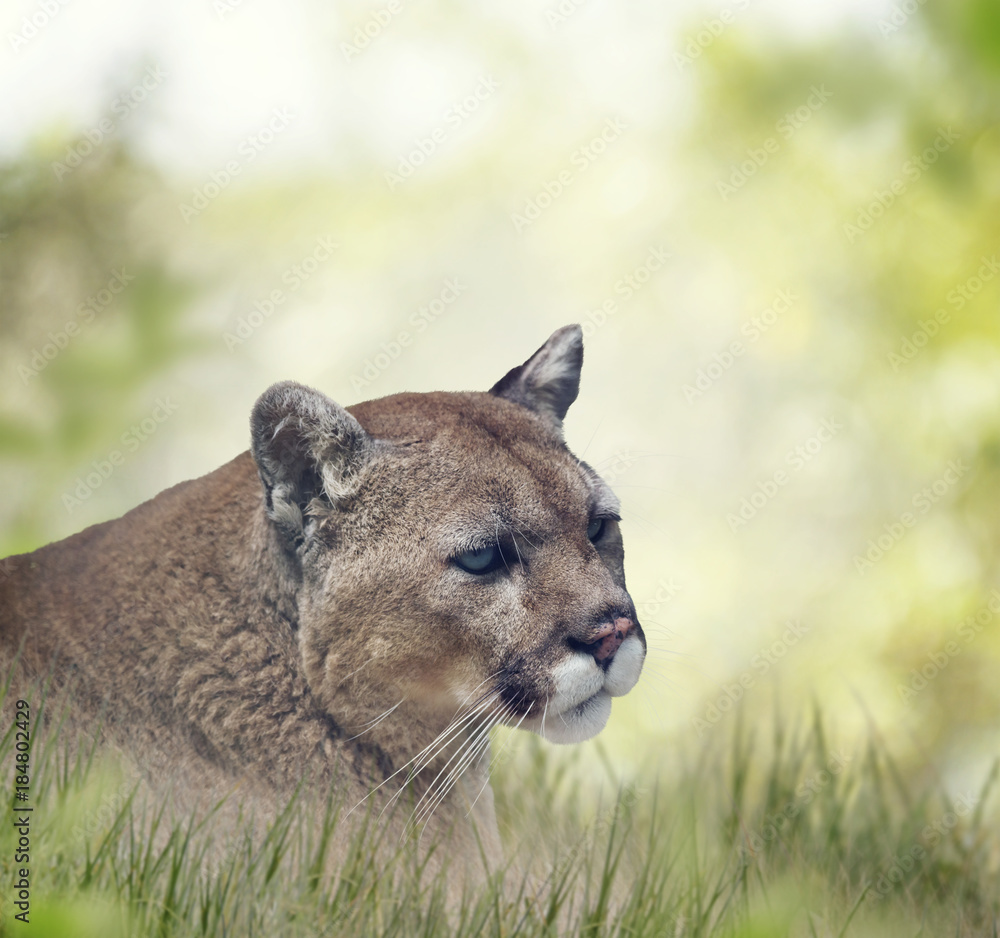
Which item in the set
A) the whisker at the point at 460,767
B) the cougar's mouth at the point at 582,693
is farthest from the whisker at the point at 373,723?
the cougar's mouth at the point at 582,693

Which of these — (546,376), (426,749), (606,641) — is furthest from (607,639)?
(546,376)

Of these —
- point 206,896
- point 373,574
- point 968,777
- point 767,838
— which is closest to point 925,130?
point 968,777

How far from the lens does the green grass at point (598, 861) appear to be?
3451 mm

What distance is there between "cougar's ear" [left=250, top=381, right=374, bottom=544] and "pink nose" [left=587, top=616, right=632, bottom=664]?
1.12 metres

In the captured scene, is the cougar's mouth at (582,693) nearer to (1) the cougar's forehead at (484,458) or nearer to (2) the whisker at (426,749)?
(2) the whisker at (426,749)

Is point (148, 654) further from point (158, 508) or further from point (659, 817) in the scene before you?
point (659, 817)

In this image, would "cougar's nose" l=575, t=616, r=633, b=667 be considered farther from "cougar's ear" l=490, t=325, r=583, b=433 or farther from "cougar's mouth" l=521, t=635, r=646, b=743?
"cougar's ear" l=490, t=325, r=583, b=433

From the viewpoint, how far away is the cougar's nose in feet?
13.5

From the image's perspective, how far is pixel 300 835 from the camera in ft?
12.3

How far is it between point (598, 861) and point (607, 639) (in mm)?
1101

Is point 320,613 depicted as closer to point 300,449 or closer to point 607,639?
point 300,449

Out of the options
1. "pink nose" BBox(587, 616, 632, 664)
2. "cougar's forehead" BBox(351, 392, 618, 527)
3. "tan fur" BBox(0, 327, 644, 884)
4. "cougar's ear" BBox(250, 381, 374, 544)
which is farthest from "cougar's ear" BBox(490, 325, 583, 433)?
"pink nose" BBox(587, 616, 632, 664)

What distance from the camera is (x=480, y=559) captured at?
425 cm

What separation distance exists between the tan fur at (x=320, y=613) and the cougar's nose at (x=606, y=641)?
0.04m
